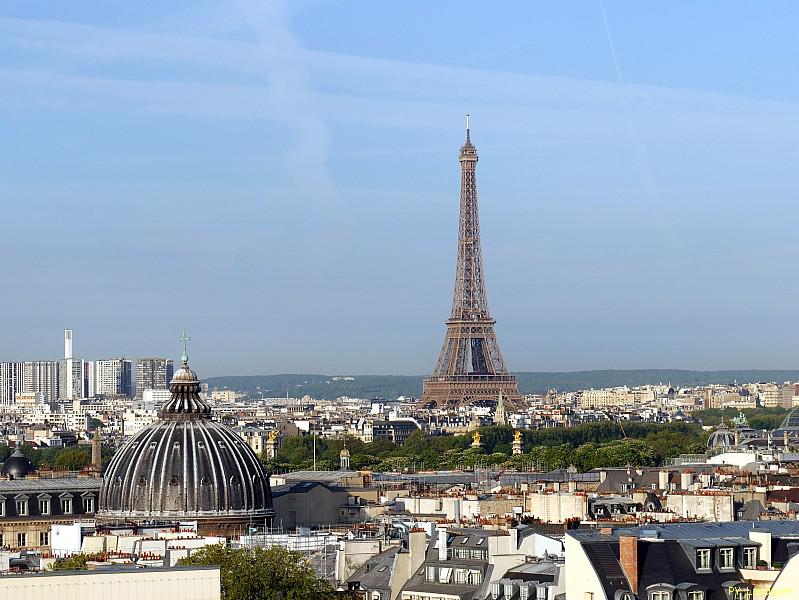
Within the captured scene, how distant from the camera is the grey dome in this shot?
6806 centimetres

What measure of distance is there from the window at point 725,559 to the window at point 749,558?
35 cm

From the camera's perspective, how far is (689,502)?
2485 inches

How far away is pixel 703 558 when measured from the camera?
3875cm

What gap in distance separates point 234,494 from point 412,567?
23.0 m

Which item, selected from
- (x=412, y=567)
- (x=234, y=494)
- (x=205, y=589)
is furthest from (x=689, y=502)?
(x=205, y=589)

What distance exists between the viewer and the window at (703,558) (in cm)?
3872

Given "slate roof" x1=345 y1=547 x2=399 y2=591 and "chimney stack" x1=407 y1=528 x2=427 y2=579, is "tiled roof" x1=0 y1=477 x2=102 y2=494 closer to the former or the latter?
"slate roof" x1=345 y1=547 x2=399 y2=591

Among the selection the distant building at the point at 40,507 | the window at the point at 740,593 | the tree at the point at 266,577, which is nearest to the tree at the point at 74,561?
the tree at the point at 266,577

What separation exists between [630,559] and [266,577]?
21.3ft

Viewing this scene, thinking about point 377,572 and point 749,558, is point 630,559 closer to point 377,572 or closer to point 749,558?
point 749,558

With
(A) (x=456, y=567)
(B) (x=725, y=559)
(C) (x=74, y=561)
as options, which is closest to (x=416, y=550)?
(A) (x=456, y=567)

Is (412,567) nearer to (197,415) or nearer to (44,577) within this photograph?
(44,577)

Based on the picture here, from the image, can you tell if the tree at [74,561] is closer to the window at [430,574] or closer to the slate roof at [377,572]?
the slate roof at [377,572]

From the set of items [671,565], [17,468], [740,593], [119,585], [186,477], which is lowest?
[740,593]
